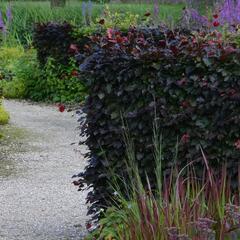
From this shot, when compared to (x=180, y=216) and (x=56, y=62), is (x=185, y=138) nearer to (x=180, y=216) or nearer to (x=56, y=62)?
(x=180, y=216)

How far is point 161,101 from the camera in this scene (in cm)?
467

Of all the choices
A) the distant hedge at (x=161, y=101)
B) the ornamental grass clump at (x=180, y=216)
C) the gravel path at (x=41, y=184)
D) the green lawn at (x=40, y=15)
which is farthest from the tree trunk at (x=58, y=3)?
the ornamental grass clump at (x=180, y=216)

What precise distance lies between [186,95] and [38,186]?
9.15 feet

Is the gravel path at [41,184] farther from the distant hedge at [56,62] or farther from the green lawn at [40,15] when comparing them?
the green lawn at [40,15]

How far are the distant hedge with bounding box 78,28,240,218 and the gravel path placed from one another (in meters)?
0.76

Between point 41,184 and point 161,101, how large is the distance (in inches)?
108

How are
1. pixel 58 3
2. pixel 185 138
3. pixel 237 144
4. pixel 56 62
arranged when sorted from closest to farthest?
pixel 237 144
pixel 185 138
pixel 56 62
pixel 58 3

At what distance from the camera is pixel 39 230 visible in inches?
225

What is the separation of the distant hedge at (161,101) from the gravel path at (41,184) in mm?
762

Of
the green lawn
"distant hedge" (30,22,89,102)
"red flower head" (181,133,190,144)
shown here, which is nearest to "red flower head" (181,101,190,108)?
"red flower head" (181,133,190,144)

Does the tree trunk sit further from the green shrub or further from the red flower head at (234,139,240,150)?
the red flower head at (234,139,240,150)

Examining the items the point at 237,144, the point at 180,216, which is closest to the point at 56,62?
the point at 237,144

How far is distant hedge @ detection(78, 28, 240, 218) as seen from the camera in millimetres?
4488

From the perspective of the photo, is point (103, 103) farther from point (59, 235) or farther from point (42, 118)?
point (42, 118)
